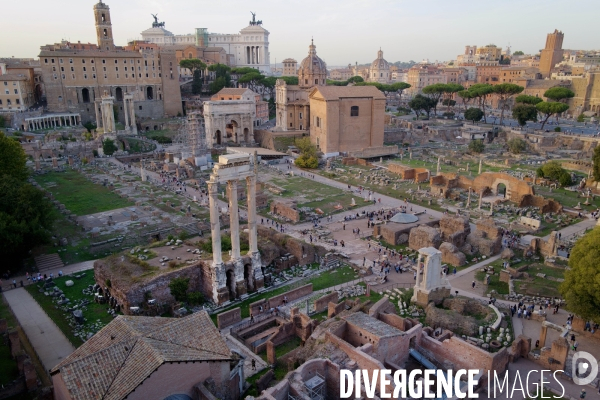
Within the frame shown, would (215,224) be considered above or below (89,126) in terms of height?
above

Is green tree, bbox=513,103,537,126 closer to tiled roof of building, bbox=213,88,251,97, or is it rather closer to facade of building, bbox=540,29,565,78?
tiled roof of building, bbox=213,88,251,97

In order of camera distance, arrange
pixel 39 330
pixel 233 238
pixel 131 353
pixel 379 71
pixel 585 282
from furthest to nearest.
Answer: pixel 379 71 → pixel 233 238 → pixel 39 330 → pixel 585 282 → pixel 131 353

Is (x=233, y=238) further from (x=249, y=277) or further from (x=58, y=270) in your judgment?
(x=58, y=270)

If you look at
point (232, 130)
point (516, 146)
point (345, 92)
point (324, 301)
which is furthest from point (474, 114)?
point (324, 301)

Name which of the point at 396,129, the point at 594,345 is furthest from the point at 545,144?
the point at 594,345

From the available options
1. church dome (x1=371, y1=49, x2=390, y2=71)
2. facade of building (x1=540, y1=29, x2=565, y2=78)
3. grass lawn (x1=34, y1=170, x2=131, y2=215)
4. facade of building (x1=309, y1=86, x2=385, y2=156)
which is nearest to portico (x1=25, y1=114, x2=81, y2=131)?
grass lawn (x1=34, y1=170, x2=131, y2=215)

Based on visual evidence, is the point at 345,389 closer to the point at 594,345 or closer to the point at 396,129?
the point at 594,345

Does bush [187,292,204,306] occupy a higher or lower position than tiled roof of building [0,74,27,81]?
lower
